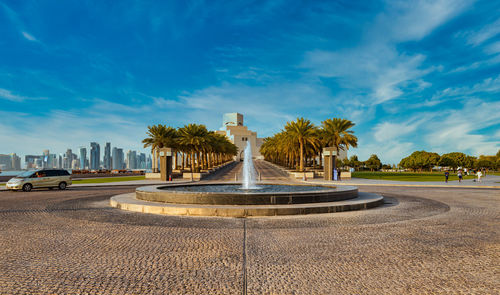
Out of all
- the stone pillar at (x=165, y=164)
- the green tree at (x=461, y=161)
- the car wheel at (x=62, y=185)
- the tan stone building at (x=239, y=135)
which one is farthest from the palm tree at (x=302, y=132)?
the tan stone building at (x=239, y=135)

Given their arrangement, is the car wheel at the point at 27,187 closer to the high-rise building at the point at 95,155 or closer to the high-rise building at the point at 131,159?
the high-rise building at the point at 95,155

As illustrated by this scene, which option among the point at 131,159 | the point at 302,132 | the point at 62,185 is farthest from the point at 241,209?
the point at 131,159

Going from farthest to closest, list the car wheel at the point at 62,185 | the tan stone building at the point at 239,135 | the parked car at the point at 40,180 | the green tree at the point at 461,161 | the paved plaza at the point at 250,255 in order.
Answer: the tan stone building at the point at 239,135
the green tree at the point at 461,161
the car wheel at the point at 62,185
the parked car at the point at 40,180
the paved plaza at the point at 250,255

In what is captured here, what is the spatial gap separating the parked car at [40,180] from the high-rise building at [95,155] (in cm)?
15341

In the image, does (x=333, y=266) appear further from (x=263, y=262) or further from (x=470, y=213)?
(x=470, y=213)

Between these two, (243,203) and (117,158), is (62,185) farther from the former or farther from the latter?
(117,158)

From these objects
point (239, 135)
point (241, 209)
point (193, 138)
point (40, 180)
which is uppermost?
point (239, 135)

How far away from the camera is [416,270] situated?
4324 mm

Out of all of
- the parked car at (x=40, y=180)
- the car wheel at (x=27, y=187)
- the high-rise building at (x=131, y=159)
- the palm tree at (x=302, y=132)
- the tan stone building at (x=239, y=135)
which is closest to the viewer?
the parked car at (x=40, y=180)

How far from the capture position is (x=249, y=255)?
5035 millimetres

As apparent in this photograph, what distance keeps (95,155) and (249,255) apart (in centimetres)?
18086

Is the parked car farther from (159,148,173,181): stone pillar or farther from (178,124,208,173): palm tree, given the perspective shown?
(178,124,208,173): palm tree

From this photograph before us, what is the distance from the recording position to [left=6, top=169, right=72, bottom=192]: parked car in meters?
18.1

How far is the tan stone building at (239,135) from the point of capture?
15025 cm
